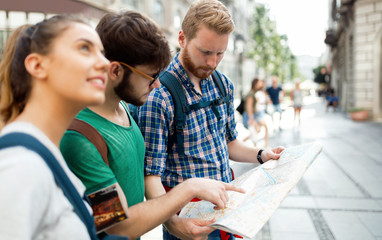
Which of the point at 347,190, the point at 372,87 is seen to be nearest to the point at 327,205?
the point at 347,190

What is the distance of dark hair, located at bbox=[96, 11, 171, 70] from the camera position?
1.15 meters

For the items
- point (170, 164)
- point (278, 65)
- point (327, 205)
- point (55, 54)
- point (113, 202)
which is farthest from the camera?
point (278, 65)

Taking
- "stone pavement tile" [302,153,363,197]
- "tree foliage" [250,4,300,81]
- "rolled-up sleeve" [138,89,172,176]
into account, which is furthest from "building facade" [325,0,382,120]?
"tree foliage" [250,4,300,81]

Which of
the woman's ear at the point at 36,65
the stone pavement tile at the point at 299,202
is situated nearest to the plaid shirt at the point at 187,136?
the woman's ear at the point at 36,65

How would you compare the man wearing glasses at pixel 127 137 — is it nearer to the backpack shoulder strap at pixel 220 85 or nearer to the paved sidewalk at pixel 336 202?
the backpack shoulder strap at pixel 220 85

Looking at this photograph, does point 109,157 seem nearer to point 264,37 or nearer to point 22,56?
point 22,56

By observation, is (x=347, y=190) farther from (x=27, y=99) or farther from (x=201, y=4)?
(x=27, y=99)

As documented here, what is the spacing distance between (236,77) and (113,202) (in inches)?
1540

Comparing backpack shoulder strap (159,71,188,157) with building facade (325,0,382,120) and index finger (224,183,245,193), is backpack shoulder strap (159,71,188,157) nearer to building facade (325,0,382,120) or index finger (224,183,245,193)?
index finger (224,183,245,193)

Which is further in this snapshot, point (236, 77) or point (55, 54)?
point (236, 77)

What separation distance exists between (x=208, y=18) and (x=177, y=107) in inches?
18.7

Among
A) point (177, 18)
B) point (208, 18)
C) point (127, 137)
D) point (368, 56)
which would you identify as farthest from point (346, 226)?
point (177, 18)

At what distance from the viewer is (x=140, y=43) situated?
1.17 metres

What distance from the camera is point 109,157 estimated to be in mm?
1132
